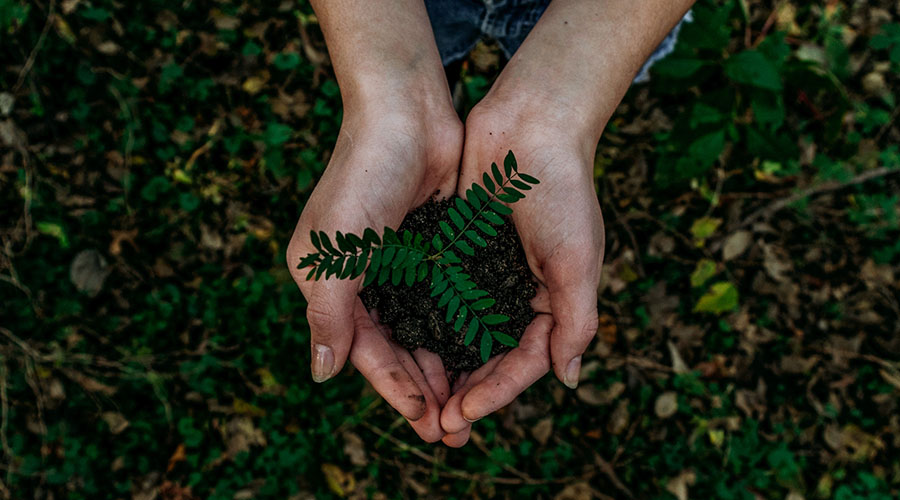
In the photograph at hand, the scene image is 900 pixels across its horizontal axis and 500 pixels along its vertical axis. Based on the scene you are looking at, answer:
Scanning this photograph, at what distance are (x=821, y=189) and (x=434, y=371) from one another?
2979 millimetres

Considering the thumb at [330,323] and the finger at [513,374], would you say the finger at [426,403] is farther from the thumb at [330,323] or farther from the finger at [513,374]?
the thumb at [330,323]

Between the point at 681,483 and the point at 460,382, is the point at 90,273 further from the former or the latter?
the point at 681,483

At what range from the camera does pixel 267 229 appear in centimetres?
395

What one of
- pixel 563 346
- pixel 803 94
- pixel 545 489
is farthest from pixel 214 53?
pixel 803 94

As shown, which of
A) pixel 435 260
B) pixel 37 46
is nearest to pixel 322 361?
pixel 435 260

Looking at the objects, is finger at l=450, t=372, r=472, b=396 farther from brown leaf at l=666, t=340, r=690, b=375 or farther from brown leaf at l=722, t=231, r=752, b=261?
brown leaf at l=722, t=231, r=752, b=261

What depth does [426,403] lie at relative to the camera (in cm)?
245

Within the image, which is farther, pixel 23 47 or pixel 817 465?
pixel 23 47

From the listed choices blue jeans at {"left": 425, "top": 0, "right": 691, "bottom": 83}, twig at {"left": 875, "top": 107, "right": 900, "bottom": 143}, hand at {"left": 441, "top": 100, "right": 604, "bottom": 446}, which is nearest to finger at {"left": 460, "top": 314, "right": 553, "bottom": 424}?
hand at {"left": 441, "top": 100, "right": 604, "bottom": 446}

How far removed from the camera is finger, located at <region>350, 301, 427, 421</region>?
2398mm

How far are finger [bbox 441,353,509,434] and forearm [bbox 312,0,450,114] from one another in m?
1.15

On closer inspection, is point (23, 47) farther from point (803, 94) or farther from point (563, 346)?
point (803, 94)

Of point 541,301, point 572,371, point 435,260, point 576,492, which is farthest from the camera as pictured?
point 576,492

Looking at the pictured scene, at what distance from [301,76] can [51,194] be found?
1.82 metres
